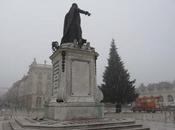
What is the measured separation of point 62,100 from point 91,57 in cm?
313

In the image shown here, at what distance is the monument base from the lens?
10.8 m

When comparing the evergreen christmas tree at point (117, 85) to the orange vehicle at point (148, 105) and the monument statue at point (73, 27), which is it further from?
the monument statue at point (73, 27)

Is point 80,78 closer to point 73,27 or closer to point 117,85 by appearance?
point 73,27

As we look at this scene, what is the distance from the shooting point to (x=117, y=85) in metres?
34.2

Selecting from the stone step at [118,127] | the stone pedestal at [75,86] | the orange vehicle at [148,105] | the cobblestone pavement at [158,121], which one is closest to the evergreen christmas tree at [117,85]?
the orange vehicle at [148,105]

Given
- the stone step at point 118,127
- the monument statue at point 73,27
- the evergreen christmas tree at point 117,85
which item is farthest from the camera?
the evergreen christmas tree at point 117,85

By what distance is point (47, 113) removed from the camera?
40.2 feet

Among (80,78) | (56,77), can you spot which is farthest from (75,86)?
(56,77)

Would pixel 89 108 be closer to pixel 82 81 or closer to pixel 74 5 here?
pixel 82 81

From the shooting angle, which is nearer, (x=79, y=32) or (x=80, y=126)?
(x=80, y=126)

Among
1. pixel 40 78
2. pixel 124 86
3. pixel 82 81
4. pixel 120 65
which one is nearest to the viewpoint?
pixel 82 81

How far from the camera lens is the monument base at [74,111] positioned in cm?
1081

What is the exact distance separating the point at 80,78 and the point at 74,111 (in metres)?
1.92

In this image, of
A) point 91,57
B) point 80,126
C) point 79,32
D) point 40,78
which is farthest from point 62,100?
point 40,78
